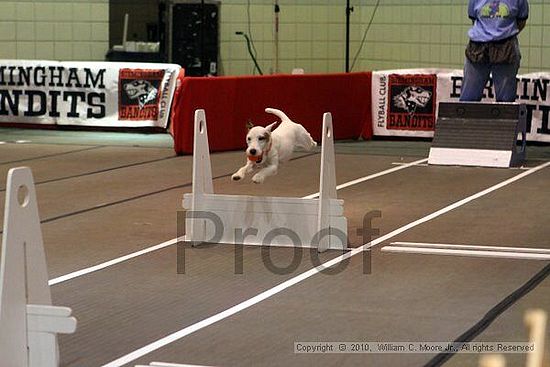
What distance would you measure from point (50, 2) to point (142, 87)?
13.4 ft

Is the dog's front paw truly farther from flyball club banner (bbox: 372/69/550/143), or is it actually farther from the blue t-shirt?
flyball club banner (bbox: 372/69/550/143)

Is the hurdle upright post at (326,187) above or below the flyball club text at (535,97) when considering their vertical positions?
below

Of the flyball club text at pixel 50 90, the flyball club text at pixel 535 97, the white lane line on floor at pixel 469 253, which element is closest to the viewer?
the white lane line on floor at pixel 469 253

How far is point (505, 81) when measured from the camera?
13.6 meters

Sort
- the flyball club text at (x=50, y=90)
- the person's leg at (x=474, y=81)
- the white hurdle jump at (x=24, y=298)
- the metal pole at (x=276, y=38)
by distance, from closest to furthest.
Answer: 1. the white hurdle jump at (x=24, y=298)
2. the person's leg at (x=474, y=81)
3. the flyball club text at (x=50, y=90)
4. the metal pole at (x=276, y=38)

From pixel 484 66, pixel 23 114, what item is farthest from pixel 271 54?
pixel 484 66

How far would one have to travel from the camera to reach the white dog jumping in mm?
7973

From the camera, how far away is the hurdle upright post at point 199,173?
8.23 meters

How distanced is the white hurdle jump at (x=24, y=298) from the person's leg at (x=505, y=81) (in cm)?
939

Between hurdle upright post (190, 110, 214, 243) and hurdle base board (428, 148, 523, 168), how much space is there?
17.4 feet

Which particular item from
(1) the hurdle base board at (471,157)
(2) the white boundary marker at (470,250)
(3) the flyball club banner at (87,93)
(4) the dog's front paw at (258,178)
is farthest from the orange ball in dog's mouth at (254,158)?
(3) the flyball club banner at (87,93)

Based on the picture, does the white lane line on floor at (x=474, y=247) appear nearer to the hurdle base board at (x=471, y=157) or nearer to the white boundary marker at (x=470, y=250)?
the white boundary marker at (x=470, y=250)

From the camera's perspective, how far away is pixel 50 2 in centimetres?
1930

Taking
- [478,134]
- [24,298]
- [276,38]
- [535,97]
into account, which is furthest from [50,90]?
[24,298]
